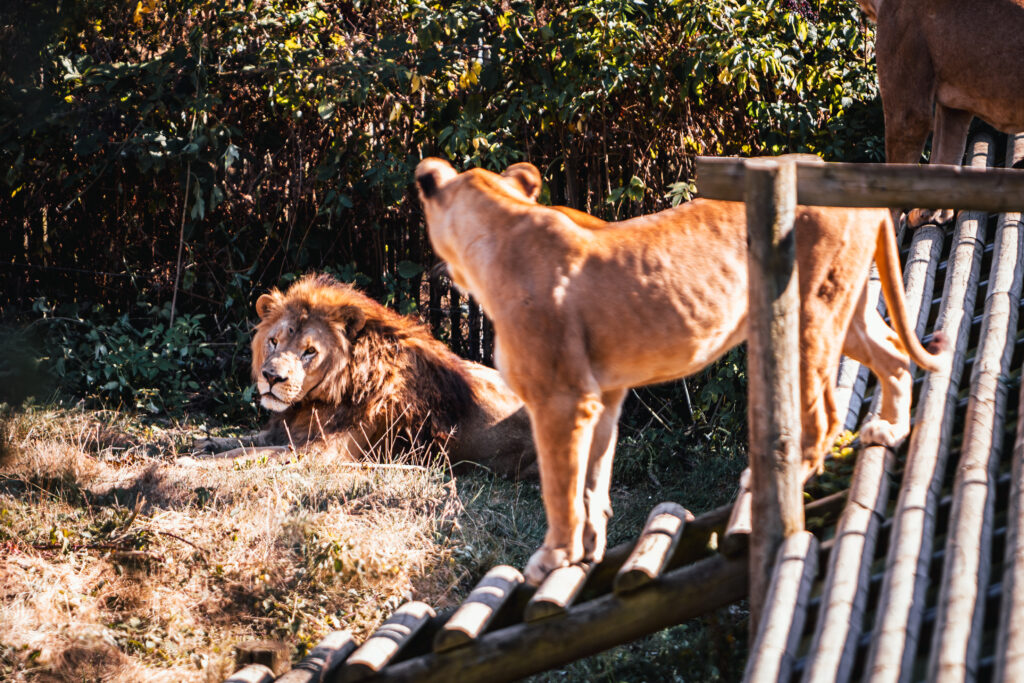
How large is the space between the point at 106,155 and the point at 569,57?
10.9 feet

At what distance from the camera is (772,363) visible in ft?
10.9

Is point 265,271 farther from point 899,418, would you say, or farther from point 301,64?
point 899,418

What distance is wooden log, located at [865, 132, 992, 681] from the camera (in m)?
2.76

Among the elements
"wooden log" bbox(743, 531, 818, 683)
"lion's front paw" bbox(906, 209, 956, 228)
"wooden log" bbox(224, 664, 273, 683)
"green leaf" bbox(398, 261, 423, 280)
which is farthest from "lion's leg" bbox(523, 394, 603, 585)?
"green leaf" bbox(398, 261, 423, 280)

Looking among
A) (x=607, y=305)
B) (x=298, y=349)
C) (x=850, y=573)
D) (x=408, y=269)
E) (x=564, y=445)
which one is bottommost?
(x=298, y=349)

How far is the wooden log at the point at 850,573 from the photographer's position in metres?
2.80

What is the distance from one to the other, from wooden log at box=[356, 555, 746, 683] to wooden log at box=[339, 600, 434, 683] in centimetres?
10

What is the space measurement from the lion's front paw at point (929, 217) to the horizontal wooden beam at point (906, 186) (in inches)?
112

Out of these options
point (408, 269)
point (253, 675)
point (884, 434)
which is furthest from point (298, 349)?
point (884, 434)

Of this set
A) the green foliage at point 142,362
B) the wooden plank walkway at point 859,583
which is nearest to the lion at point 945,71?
the wooden plank walkway at point 859,583

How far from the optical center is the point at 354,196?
8023 millimetres

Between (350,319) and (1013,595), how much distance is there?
4.49m

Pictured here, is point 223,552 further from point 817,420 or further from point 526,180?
point 817,420

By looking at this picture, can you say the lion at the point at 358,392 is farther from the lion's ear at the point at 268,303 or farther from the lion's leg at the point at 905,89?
the lion's leg at the point at 905,89
